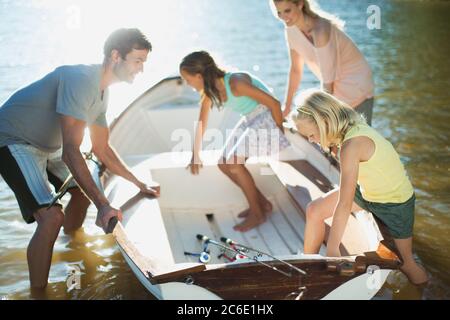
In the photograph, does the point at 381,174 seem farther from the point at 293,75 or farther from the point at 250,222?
the point at 293,75

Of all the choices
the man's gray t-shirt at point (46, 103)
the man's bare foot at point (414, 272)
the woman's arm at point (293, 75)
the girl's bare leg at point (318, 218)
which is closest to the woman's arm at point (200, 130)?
the woman's arm at point (293, 75)

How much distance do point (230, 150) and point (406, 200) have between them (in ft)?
4.59

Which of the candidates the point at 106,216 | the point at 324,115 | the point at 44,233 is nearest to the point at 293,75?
the point at 324,115

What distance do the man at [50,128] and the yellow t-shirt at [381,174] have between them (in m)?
1.35

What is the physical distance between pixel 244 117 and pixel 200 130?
0.32 meters

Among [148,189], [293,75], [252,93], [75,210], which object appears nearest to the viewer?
[252,93]

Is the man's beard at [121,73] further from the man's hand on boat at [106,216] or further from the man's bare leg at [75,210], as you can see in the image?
the man's bare leg at [75,210]

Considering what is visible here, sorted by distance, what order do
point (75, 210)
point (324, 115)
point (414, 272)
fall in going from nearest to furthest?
point (324, 115), point (414, 272), point (75, 210)

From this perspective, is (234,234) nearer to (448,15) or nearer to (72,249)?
(72,249)

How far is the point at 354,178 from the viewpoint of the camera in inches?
126

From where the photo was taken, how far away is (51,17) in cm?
1454

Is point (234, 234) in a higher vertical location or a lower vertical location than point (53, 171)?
lower

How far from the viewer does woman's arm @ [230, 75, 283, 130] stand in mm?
4207

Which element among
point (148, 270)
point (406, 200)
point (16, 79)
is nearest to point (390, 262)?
point (406, 200)
